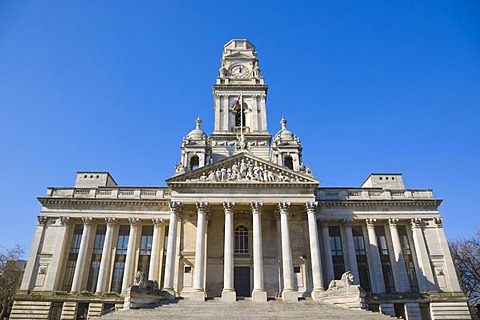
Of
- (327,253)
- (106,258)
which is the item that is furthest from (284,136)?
(106,258)

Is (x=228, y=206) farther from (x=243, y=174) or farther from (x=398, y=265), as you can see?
(x=398, y=265)

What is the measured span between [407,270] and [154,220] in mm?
29139

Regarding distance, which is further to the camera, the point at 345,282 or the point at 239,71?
the point at 239,71

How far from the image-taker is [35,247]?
3700 centimetres

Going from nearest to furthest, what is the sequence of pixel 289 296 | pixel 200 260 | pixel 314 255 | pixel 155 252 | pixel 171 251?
pixel 289 296 → pixel 200 260 → pixel 171 251 → pixel 314 255 → pixel 155 252

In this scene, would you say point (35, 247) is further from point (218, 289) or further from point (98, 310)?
point (218, 289)

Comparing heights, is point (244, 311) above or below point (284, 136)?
below

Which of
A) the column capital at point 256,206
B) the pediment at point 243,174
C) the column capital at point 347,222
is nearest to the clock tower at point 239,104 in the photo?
the pediment at point 243,174

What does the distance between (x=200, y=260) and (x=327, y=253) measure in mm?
14446

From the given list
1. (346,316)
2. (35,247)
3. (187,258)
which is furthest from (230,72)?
(346,316)

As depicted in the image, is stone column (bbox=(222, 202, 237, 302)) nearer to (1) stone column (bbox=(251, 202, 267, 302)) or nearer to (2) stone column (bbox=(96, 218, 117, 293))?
(1) stone column (bbox=(251, 202, 267, 302))

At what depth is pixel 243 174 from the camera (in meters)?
35.8

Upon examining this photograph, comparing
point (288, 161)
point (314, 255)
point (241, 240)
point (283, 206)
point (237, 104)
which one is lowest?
point (314, 255)

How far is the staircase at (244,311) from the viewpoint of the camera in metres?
24.4
